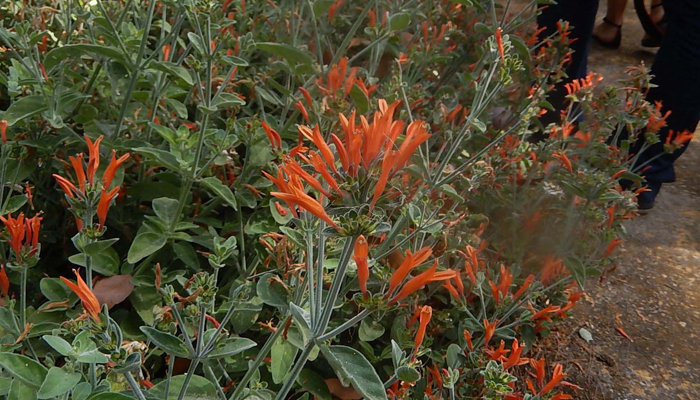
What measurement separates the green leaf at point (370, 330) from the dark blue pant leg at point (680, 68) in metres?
1.63

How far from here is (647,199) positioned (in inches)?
112

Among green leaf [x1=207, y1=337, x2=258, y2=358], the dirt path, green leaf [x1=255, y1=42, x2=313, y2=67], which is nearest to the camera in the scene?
green leaf [x1=207, y1=337, x2=258, y2=358]

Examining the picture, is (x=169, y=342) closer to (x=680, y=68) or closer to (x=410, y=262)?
(x=410, y=262)

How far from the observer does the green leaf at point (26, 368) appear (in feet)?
3.03

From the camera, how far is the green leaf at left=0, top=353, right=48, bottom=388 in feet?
3.03

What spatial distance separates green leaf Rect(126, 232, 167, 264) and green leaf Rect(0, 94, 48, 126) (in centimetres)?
37

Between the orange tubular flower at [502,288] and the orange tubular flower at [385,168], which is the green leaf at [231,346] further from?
the orange tubular flower at [502,288]

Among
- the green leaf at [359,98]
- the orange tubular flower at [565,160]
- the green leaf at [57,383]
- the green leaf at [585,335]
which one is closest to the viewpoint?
the green leaf at [57,383]

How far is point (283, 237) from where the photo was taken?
124 centimetres

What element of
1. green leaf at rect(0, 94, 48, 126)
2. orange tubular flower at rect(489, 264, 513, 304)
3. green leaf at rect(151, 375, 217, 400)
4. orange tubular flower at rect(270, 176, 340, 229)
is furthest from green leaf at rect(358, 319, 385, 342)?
green leaf at rect(0, 94, 48, 126)

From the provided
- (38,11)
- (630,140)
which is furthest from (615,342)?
(38,11)

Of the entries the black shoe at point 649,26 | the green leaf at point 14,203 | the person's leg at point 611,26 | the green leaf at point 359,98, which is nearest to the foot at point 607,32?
the person's leg at point 611,26

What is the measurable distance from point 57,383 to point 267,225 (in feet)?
2.22

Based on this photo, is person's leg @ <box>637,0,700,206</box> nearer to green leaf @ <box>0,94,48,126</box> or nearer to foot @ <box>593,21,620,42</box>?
foot @ <box>593,21,620,42</box>
